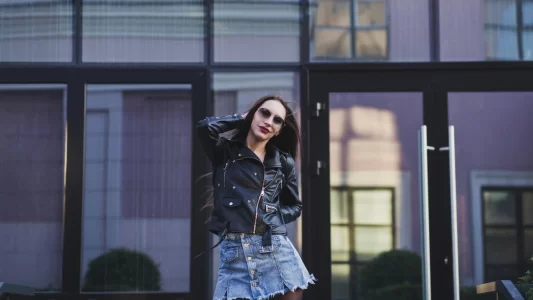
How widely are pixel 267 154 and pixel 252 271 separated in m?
0.66

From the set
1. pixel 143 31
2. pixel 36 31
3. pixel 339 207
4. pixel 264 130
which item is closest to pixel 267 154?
pixel 264 130

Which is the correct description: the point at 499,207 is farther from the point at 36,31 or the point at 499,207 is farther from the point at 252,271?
the point at 36,31

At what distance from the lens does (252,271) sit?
430cm

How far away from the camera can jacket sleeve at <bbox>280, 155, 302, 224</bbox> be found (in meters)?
4.73

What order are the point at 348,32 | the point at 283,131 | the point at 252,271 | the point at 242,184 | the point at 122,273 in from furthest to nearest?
the point at 348,32
the point at 122,273
the point at 283,131
the point at 242,184
the point at 252,271

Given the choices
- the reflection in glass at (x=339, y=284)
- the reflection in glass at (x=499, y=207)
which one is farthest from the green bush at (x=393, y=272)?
the reflection in glass at (x=499, y=207)

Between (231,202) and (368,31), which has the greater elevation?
(368,31)

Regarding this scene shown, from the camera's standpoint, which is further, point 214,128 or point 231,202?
point 214,128

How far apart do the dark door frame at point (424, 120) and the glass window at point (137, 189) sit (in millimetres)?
968

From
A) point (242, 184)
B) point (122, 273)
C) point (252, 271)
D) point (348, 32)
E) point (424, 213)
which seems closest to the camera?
point (252, 271)

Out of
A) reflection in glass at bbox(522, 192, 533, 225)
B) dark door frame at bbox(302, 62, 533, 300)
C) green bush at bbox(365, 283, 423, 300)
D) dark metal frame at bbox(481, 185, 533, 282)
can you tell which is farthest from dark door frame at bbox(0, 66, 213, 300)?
reflection in glass at bbox(522, 192, 533, 225)

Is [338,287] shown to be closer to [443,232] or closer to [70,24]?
[443,232]

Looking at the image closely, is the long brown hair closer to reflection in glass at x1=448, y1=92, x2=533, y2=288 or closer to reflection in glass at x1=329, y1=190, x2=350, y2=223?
reflection in glass at x1=329, y1=190, x2=350, y2=223

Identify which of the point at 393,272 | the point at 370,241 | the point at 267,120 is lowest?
the point at 393,272
